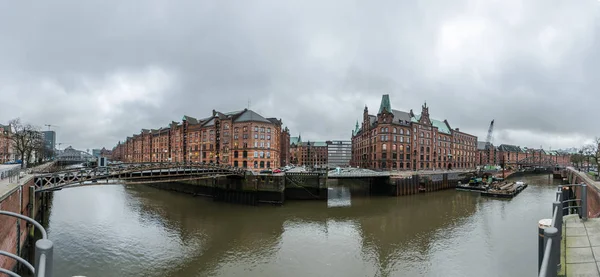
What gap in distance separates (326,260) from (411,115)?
75.9 metres

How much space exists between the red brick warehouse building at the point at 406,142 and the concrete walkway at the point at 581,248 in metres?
69.7

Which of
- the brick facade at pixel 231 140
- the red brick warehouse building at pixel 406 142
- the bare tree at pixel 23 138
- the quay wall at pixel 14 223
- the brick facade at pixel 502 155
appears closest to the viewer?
the quay wall at pixel 14 223

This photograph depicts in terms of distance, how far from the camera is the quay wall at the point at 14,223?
1536 centimetres

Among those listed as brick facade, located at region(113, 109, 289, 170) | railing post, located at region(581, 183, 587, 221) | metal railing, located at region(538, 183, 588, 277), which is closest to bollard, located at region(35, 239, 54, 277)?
metal railing, located at region(538, 183, 588, 277)

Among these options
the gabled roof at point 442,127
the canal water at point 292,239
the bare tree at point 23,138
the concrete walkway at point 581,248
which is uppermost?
the gabled roof at point 442,127

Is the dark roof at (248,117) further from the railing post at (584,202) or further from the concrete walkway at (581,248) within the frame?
the concrete walkway at (581,248)

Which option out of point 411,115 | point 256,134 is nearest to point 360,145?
point 411,115

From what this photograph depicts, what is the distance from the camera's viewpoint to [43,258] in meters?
3.20

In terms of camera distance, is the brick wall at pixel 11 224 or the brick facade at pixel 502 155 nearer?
the brick wall at pixel 11 224

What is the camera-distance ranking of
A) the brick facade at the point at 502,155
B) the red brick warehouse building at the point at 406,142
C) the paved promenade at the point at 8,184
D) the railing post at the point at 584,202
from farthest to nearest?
the brick facade at the point at 502,155 < the red brick warehouse building at the point at 406,142 < the paved promenade at the point at 8,184 < the railing post at the point at 584,202

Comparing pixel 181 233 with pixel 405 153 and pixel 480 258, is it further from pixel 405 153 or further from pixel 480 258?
pixel 405 153

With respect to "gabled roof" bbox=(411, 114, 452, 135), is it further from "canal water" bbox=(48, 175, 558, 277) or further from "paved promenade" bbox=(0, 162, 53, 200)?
"paved promenade" bbox=(0, 162, 53, 200)

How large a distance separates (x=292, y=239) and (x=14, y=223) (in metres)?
19.8

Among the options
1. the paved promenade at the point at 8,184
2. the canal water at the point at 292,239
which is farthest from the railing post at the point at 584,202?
the paved promenade at the point at 8,184
